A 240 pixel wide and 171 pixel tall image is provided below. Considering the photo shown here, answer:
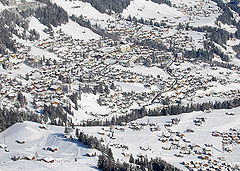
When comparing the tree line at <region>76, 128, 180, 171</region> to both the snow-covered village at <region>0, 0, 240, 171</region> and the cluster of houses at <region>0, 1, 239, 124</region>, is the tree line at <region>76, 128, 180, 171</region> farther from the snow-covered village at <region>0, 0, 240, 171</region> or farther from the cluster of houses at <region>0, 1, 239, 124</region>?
the cluster of houses at <region>0, 1, 239, 124</region>

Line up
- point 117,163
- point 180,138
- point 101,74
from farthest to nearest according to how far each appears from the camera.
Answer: point 101,74 → point 180,138 → point 117,163

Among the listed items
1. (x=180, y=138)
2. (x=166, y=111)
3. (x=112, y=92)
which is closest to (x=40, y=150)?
(x=180, y=138)

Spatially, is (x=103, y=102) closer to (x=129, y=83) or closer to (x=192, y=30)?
(x=129, y=83)

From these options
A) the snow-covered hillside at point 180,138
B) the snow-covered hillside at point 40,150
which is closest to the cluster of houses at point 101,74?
the snow-covered hillside at point 180,138

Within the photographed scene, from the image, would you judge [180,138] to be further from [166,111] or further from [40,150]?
[40,150]

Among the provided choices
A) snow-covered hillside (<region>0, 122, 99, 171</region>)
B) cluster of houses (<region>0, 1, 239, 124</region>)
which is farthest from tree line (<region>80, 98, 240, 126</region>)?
snow-covered hillside (<region>0, 122, 99, 171</region>)

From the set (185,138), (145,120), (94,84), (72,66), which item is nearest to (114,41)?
(72,66)
